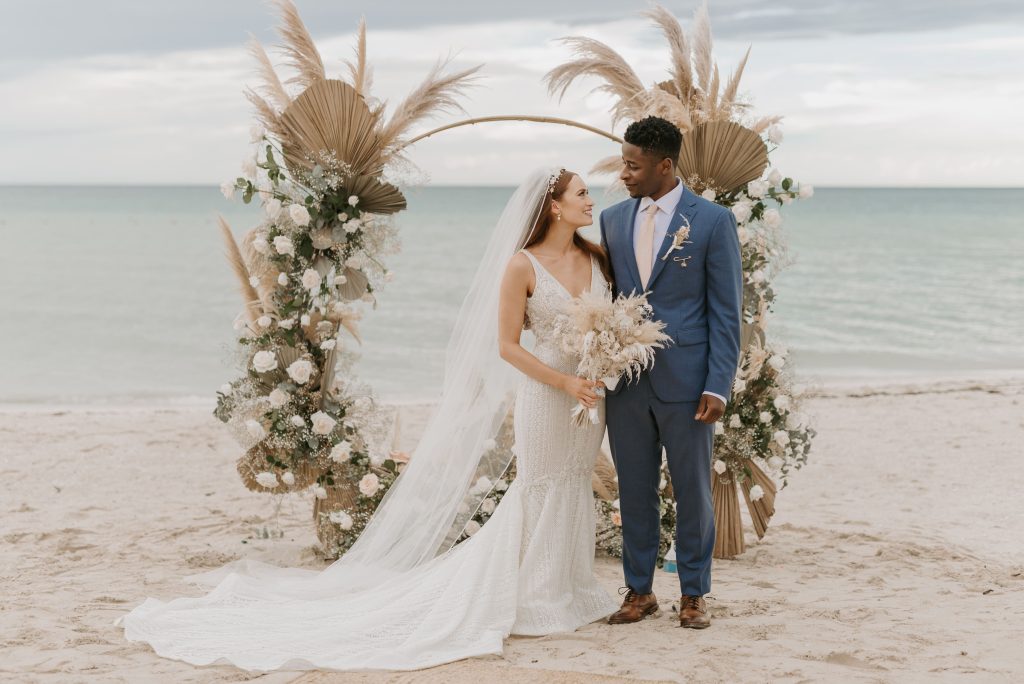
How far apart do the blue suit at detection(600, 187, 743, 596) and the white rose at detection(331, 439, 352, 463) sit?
1764mm

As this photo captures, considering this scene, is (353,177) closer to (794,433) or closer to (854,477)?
(794,433)

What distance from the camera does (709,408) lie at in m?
4.56

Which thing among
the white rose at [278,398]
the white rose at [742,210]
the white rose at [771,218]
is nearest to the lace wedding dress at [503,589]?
the white rose at [278,398]

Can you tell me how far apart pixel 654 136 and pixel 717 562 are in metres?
2.85

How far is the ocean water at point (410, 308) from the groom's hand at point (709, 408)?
2.03 m

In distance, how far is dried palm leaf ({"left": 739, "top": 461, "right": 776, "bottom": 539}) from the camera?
633cm

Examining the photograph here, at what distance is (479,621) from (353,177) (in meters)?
2.64

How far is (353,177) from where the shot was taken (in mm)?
5973

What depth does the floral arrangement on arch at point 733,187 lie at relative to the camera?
20.0 ft

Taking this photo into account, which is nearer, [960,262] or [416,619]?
[416,619]

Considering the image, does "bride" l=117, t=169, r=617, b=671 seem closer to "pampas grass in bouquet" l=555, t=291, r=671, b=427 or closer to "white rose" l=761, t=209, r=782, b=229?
"pampas grass in bouquet" l=555, t=291, r=671, b=427

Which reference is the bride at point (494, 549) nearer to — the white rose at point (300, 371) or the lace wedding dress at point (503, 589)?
the lace wedding dress at point (503, 589)

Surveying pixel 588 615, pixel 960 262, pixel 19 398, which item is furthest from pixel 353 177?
pixel 960 262

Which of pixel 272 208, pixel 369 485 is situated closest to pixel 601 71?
pixel 272 208
